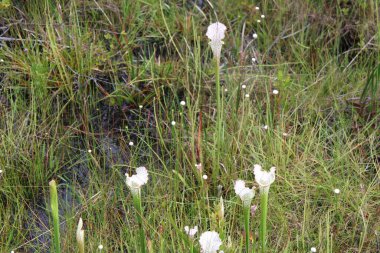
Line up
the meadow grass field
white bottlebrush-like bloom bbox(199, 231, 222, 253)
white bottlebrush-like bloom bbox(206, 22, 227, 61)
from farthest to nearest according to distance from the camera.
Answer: the meadow grass field, white bottlebrush-like bloom bbox(206, 22, 227, 61), white bottlebrush-like bloom bbox(199, 231, 222, 253)

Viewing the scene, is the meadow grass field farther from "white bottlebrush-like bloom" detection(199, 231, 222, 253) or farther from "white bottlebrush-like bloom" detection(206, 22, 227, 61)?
"white bottlebrush-like bloom" detection(199, 231, 222, 253)

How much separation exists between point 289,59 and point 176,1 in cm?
74

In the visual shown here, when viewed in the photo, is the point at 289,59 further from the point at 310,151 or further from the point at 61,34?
the point at 61,34

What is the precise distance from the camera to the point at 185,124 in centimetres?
248

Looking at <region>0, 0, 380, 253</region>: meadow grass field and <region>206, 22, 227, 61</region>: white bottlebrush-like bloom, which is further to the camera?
<region>0, 0, 380, 253</region>: meadow grass field

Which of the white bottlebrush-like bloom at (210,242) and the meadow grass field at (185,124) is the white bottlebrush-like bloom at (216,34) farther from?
the white bottlebrush-like bloom at (210,242)

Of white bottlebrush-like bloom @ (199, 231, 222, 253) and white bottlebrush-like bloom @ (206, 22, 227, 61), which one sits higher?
white bottlebrush-like bloom @ (206, 22, 227, 61)

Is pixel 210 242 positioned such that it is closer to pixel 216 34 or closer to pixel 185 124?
pixel 216 34

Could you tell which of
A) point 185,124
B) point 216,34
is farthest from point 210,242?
point 185,124

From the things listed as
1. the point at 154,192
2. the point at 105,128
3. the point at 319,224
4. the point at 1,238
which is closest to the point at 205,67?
the point at 105,128

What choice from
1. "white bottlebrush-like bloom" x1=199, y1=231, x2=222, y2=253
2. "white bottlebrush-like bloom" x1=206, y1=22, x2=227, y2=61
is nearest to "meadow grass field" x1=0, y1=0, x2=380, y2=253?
"white bottlebrush-like bloom" x1=206, y1=22, x2=227, y2=61

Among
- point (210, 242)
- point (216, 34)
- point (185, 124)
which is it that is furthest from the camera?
point (185, 124)

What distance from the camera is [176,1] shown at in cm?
311

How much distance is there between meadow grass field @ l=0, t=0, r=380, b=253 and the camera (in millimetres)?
2055
